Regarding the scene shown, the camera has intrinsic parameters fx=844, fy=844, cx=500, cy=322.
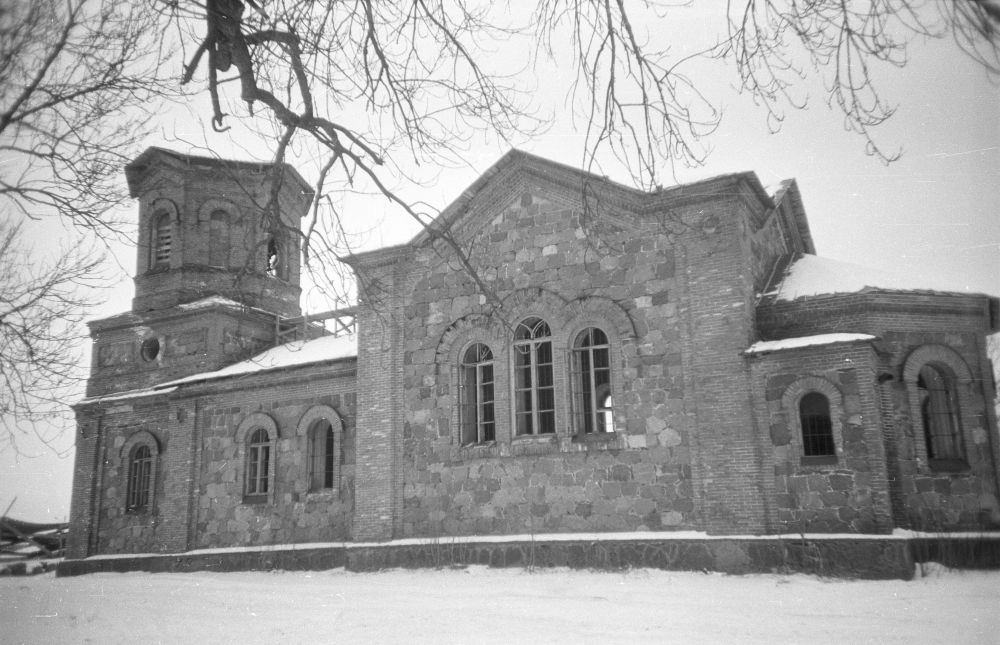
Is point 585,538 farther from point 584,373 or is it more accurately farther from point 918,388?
point 918,388

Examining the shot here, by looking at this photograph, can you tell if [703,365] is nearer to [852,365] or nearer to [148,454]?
[852,365]

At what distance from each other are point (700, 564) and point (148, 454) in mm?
13730

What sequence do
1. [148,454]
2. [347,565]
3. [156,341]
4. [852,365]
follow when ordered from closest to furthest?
[852,365] → [347,565] → [148,454] → [156,341]

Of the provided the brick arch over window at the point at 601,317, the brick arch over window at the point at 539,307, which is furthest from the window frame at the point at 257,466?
the brick arch over window at the point at 601,317

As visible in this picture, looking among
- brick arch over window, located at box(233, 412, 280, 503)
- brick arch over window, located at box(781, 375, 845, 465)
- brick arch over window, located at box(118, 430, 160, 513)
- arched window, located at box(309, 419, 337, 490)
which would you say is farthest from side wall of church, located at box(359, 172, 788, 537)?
brick arch over window, located at box(118, 430, 160, 513)

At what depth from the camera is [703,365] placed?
43.4 feet

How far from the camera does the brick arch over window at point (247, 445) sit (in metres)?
17.6

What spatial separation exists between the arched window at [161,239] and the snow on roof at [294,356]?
368 centimetres

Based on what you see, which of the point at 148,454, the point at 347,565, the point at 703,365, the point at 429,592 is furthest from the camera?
the point at 148,454

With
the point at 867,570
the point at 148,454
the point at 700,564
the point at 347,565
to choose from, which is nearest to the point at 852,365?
the point at 867,570

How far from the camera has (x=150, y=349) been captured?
21.7 metres

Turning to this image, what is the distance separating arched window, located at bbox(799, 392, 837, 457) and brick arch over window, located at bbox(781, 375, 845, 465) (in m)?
0.12

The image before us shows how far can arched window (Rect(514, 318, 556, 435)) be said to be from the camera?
574 inches

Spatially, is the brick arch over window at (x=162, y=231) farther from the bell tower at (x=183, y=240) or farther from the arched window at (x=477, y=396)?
the arched window at (x=477, y=396)
